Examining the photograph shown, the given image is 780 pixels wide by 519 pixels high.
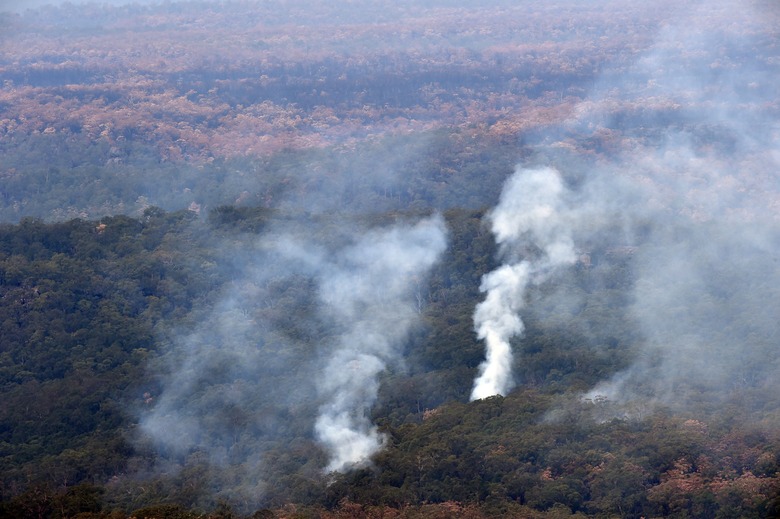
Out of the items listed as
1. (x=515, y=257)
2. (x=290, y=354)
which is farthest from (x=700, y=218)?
(x=290, y=354)

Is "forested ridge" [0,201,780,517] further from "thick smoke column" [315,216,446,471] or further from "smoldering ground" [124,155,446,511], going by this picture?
"thick smoke column" [315,216,446,471]

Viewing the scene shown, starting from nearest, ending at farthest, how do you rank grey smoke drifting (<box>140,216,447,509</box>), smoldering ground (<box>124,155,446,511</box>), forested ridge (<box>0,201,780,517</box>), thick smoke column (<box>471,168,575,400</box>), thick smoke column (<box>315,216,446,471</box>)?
1. forested ridge (<box>0,201,780,517</box>)
2. smoldering ground (<box>124,155,446,511</box>)
3. grey smoke drifting (<box>140,216,447,509</box>)
4. thick smoke column (<box>315,216,446,471</box>)
5. thick smoke column (<box>471,168,575,400</box>)

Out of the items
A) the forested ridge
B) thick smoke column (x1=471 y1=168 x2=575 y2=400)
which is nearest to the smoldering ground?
the forested ridge

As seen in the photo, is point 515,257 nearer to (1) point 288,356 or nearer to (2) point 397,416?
(1) point 288,356

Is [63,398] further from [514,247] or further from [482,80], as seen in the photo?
[482,80]

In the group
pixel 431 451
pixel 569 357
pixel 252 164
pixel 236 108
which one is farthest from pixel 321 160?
pixel 431 451

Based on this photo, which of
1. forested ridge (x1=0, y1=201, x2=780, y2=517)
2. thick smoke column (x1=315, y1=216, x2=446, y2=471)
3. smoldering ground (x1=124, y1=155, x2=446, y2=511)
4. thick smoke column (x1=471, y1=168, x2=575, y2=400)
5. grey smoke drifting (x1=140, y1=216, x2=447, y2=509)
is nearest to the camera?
forested ridge (x1=0, y1=201, x2=780, y2=517)
